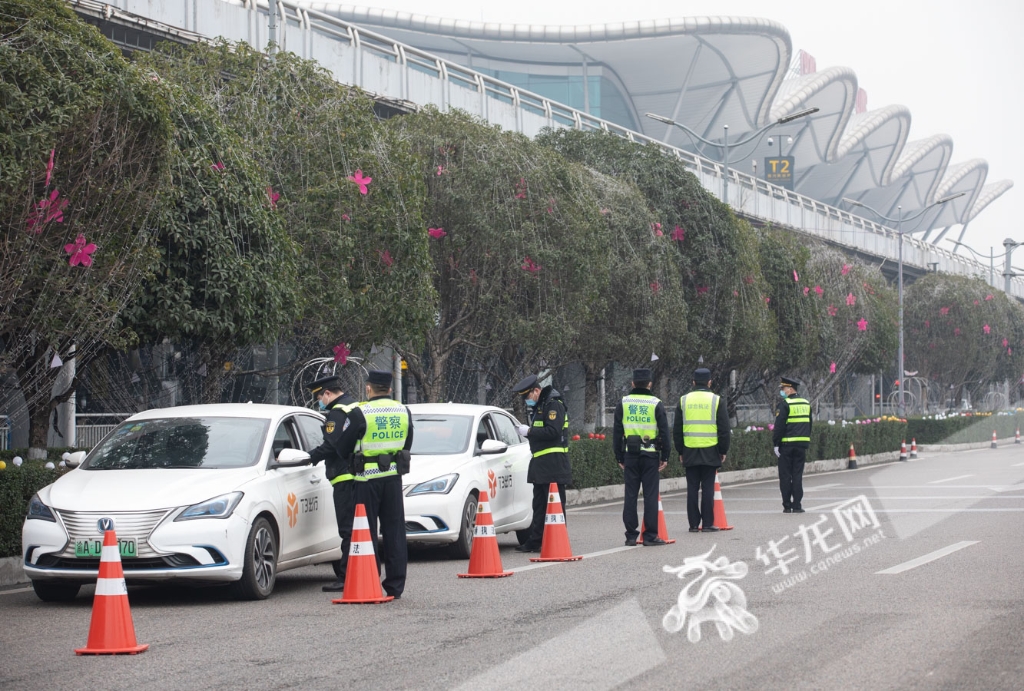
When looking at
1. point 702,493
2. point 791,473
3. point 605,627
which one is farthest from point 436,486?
point 791,473

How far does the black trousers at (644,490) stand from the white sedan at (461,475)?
118cm

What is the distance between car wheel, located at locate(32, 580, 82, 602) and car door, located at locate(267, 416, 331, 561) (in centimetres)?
156

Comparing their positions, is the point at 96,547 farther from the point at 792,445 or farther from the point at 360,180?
the point at 792,445

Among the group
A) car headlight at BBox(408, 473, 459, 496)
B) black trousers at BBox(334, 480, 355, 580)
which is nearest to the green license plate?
black trousers at BBox(334, 480, 355, 580)

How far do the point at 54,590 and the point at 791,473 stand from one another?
36.4ft

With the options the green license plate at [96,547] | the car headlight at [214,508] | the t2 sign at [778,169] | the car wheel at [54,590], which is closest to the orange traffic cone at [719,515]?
the car headlight at [214,508]

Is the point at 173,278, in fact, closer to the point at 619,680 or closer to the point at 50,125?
the point at 50,125

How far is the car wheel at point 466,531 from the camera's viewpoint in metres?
13.3

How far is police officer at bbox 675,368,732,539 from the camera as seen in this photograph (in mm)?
15609

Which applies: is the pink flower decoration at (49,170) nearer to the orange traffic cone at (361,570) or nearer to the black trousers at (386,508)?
the black trousers at (386,508)

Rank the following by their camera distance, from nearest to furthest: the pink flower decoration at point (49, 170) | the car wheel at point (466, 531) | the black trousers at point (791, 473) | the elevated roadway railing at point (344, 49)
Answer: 1. the pink flower decoration at point (49, 170)
2. the car wheel at point (466, 531)
3. the black trousers at point (791, 473)
4. the elevated roadway railing at point (344, 49)

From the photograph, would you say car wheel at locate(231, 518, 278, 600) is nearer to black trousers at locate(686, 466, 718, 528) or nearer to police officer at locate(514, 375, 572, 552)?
police officer at locate(514, 375, 572, 552)

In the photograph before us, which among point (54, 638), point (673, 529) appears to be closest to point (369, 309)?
point (673, 529)

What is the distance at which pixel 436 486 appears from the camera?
13172 millimetres
